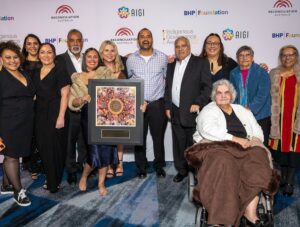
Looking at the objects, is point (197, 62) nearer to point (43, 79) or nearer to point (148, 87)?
point (148, 87)

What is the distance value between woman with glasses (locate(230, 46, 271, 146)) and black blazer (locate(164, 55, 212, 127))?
313 mm

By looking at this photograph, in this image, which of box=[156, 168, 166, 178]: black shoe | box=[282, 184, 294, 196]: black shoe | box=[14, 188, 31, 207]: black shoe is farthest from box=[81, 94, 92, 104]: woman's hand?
box=[282, 184, 294, 196]: black shoe

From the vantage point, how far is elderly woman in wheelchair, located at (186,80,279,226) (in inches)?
107

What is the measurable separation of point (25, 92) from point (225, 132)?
6.55 feet

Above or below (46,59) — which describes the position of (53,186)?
below

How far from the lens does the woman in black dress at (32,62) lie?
13.4ft

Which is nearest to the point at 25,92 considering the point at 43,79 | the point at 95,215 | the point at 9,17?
the point at 43,79

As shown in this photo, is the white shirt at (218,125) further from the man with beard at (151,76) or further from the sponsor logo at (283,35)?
the sponsor logo at (283,35)

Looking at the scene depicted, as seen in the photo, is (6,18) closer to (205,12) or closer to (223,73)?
(205,12)

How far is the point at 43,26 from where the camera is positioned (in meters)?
5.03

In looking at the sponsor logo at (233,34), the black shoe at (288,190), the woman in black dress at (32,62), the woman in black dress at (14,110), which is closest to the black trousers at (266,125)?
the black shoe at (288,190)

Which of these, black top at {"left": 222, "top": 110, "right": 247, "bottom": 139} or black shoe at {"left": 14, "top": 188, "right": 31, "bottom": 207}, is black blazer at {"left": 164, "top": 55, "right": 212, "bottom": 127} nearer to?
black top at {"left": 222, "top": 110, "right": 247, "bottom": 139}

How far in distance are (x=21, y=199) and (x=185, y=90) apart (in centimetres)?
211

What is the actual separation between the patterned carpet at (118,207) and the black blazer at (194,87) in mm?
850
